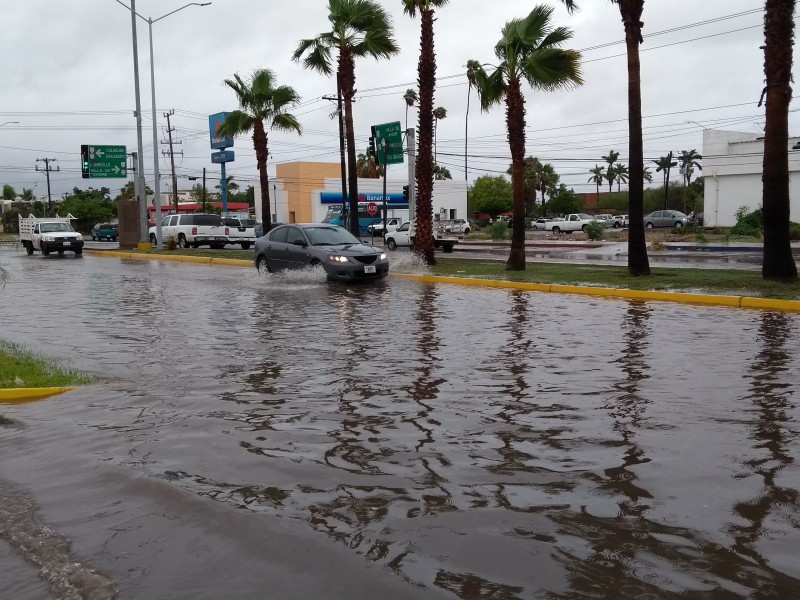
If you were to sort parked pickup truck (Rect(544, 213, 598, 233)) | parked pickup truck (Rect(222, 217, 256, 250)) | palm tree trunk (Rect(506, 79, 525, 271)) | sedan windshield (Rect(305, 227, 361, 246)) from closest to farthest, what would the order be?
sedan windshield (Rect(305, 227, 361, 246))
palm tree trunk (Rect(506, 79, 525, 271))
parked pickup truck (Rect(222, 217, 256, 250))
parked pickup truck (Rect(544, 213, 598, 233))

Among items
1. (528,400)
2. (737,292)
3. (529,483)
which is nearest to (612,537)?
(529,483)

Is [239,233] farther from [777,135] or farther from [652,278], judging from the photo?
[777,135]

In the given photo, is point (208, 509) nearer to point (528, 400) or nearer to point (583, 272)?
point (528, 400)

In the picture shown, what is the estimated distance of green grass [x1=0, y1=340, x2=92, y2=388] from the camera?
26.5 ft

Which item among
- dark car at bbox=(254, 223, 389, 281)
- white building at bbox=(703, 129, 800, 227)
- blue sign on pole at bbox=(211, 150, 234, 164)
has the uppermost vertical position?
blue sign on pole at bbox=(211, 150, 234, 164)

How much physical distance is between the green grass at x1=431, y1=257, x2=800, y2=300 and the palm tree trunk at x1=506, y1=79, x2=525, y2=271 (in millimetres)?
534

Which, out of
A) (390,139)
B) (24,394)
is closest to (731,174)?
(390,139)

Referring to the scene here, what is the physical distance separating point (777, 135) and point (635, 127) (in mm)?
3612

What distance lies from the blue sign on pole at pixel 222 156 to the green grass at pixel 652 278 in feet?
163

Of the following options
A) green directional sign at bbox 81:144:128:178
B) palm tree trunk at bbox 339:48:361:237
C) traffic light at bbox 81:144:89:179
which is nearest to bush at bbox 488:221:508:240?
palm tree trunk at bbox 339:48:361:237

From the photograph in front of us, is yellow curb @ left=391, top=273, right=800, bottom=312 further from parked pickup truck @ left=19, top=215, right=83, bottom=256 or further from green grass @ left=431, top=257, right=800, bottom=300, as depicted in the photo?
parked pickup truck @ left=19, top=215, right=83, bottom=256

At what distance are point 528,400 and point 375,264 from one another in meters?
12.9

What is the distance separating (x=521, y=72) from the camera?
21969mm

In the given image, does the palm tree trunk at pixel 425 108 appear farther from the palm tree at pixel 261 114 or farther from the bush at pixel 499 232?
the bush at pixel 499 232
